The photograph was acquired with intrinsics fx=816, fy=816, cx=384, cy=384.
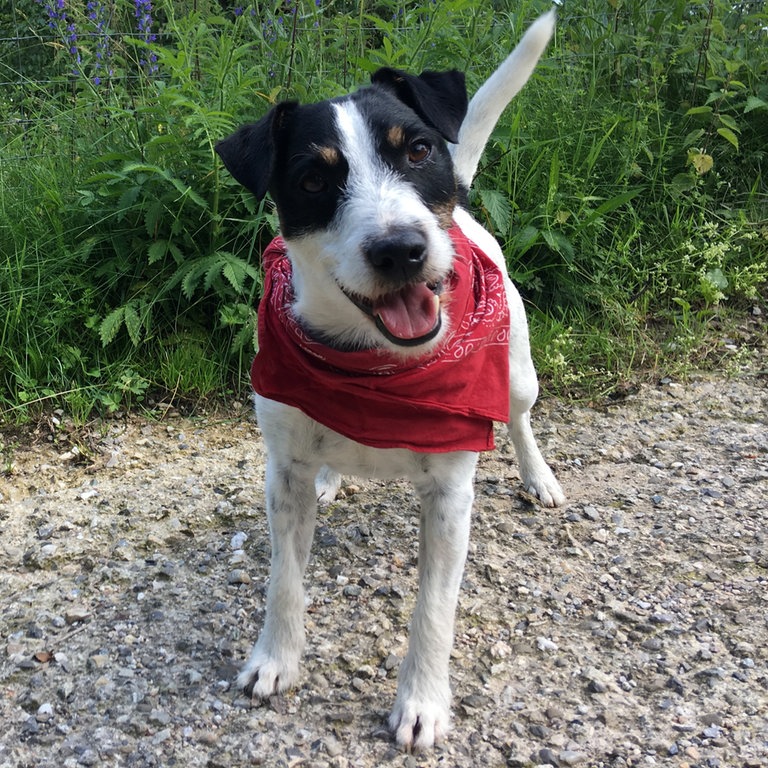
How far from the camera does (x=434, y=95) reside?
2.64m

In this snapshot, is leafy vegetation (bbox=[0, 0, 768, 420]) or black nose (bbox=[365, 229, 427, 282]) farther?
leafy vegetation (bbox=[0, 0, 768, 420])

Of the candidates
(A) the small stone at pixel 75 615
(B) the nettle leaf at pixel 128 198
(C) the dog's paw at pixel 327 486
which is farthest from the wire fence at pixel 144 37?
(A) the small stone at pixel 75 615

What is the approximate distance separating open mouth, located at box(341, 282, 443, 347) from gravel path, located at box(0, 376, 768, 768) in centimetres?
116

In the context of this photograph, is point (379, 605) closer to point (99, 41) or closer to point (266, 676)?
point (266, 676)

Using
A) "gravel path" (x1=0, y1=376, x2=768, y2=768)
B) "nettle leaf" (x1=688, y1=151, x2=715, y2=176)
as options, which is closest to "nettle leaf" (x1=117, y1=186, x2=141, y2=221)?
"gravel path" (x1=0, y1=376, x2=768, y2=768)

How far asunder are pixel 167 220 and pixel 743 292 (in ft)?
11.4

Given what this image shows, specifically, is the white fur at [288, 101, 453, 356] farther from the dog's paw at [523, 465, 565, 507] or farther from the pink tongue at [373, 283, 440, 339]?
the dog's paw at [523, 465, 565, 507]

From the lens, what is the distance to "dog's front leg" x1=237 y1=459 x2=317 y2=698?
2609mm

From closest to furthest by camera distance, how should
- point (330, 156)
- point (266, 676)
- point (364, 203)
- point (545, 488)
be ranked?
point (364, 203)
point (330, 156)
point (266, 676)
point (545, 488)

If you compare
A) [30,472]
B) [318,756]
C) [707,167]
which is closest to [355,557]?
[318,756]

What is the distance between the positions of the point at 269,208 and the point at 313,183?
1956 millimetres

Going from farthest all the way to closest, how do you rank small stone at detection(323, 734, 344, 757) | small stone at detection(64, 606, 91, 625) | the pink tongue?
small stone at detection(64, 606, 91, 625), small stone at detection(323, 734, 344, 757), the pink tongue

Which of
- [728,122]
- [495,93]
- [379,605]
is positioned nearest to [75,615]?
[379,605]

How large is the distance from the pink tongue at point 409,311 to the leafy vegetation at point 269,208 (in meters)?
1.87
